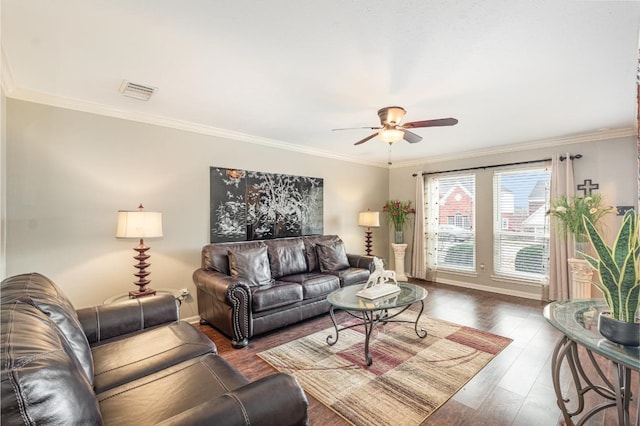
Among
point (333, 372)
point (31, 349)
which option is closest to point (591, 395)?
point (333, 372)

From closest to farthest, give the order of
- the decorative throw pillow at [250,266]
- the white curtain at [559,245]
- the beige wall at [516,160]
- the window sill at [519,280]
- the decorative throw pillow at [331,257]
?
1. the decorative throw pillow at [250,266]
2. the beige wall at [516,160]
3. the white curtain at [559,245]
4. the decorative throw pillow at [331,257]
5. the window sill at [519,280]

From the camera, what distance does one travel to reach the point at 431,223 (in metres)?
5.74

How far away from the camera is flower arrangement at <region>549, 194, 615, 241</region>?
3562 millimetres

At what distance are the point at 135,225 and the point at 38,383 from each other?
2250 mm

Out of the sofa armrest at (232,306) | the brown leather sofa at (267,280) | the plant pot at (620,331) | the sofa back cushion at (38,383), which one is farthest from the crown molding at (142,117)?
the plant pot at (620,331)

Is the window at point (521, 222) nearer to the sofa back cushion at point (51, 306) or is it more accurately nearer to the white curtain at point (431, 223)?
the white curtain at point (431, 223)

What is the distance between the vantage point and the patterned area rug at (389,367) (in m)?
1.99

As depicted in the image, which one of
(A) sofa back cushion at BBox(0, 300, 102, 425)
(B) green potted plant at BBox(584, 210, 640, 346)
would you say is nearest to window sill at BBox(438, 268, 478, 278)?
(B) green potted plant at BBox(584, 210, 640, 346)

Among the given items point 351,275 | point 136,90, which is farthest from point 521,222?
point 136,90

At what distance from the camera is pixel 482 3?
5.07 ft

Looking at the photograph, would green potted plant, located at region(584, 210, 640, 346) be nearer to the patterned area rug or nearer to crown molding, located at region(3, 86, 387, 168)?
the patterned area rug

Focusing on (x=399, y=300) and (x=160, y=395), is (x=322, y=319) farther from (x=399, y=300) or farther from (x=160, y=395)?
(x=160, y=395)

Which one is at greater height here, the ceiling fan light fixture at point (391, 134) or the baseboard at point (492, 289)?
the ceiling fan light fixture at point (391, 134)

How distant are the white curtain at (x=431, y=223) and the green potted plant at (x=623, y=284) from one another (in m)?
4.26
